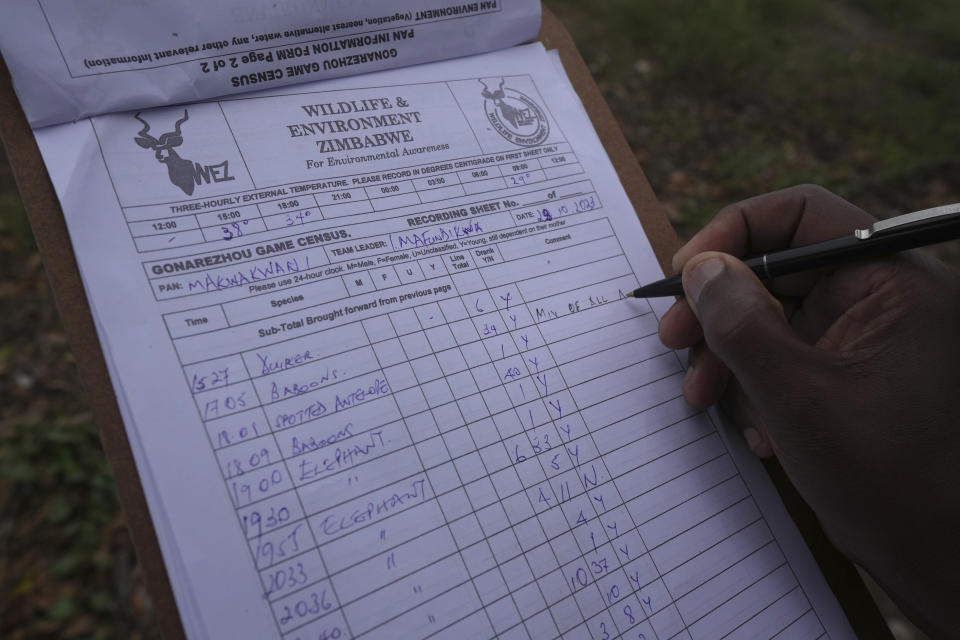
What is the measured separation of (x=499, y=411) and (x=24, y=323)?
1.66m

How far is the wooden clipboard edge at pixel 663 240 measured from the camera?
2.87 feet

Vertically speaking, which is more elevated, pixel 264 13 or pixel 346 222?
pixel 264 13

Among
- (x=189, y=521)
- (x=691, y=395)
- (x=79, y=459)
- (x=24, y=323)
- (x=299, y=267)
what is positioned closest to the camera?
(x=189, y=521)

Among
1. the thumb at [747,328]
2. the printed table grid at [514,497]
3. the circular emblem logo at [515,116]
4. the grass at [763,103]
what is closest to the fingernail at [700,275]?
the thumb at [747,328]

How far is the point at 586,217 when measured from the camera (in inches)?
35.9

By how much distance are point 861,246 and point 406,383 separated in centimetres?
61

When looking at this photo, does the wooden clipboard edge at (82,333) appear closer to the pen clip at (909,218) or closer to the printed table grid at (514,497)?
the printed table grid at (514,497)

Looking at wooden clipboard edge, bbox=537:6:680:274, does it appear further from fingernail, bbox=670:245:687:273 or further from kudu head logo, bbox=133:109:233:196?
kudu head logo, bbox=133:109:233:196

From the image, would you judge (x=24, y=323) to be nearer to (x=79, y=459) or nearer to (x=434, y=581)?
(x=79, y=459)

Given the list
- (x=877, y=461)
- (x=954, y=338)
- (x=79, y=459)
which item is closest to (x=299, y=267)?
(x=877, y=461)

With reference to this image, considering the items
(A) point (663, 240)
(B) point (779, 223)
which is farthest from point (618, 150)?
(B) point (779, 223)

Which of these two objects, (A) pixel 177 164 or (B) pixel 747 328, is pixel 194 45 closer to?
(A) pixel 177 164

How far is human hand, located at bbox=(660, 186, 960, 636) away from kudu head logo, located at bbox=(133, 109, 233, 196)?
1.97ft

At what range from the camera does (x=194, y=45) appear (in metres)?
0.73
